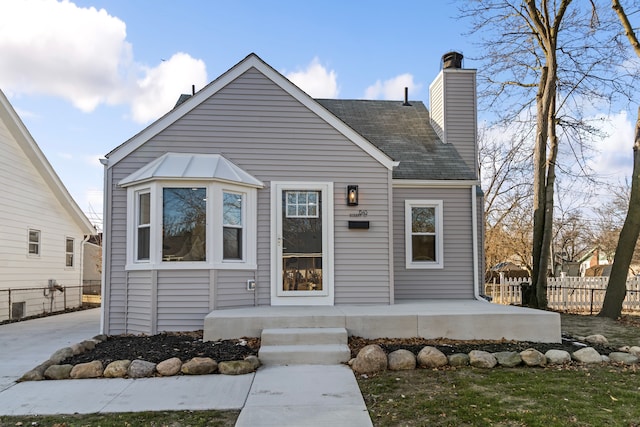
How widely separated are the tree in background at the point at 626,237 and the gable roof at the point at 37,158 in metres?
15.0

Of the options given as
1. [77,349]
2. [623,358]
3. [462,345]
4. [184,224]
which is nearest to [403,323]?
[462,345]

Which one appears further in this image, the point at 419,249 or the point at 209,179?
the point at 419,249

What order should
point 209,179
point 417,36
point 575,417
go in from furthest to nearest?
point 417,36
point 209,179
point 575,417

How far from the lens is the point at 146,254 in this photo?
798 centimetres

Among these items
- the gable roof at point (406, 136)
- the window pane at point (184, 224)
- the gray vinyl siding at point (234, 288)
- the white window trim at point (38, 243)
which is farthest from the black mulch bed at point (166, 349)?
the white window trim at point (38, 243)

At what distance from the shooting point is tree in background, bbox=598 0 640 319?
11.6m

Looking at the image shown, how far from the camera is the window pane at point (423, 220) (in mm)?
10359

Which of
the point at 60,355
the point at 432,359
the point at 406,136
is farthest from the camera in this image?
the point at 406,136

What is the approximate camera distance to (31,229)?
13.2 metres

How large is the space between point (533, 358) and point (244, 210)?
4954mm

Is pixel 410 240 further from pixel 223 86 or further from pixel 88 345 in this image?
pixel 88 345

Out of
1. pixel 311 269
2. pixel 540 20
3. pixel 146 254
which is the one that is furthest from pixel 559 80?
pixel 146 254

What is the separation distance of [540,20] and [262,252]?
1043cm

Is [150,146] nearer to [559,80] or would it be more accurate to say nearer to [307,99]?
[307,99]
